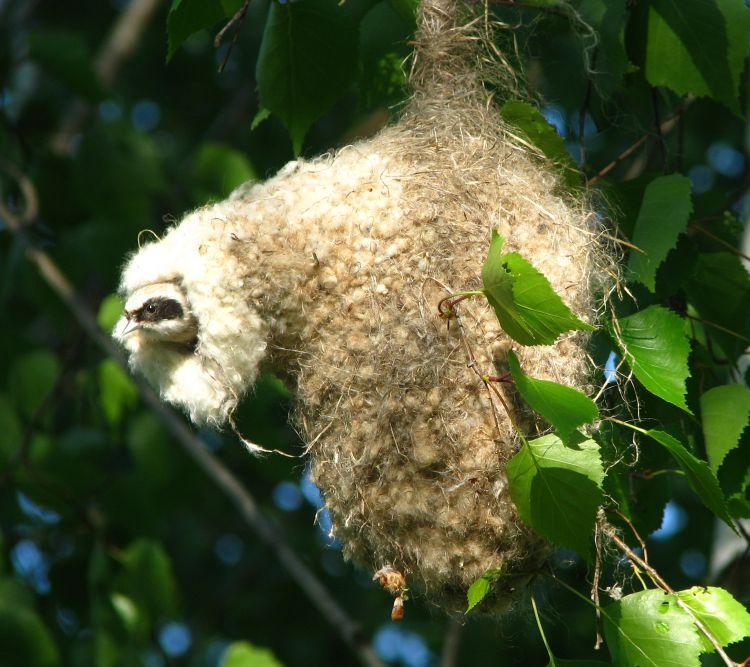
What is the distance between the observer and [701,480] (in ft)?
4.42

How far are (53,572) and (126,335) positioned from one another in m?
2.41

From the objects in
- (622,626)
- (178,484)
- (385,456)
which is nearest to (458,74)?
(385,456)

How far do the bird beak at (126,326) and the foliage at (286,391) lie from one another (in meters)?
0.28

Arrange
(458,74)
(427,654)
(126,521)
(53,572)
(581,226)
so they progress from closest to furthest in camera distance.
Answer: (581,226), (458,74), (126,521), (53,572), (427,654)

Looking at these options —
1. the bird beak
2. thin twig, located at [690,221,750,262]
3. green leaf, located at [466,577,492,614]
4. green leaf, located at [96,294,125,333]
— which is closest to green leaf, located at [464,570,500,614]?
green leaf, located at [466,577,492,614]

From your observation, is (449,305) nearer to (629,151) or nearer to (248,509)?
(629,151)

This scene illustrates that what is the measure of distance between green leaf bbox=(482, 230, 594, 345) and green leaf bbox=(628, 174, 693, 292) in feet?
1.22

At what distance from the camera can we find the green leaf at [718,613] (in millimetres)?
1354

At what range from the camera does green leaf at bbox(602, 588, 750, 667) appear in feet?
4.30

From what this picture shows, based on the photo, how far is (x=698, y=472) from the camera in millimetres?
1341

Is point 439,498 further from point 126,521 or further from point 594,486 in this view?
point 126,521

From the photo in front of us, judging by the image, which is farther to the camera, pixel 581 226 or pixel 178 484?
pixel 178 484

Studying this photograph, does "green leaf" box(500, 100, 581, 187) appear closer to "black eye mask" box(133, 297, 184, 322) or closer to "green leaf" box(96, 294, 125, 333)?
"black eye mask" box(133, 297, 184, 322)

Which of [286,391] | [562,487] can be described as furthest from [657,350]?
[286,391]
